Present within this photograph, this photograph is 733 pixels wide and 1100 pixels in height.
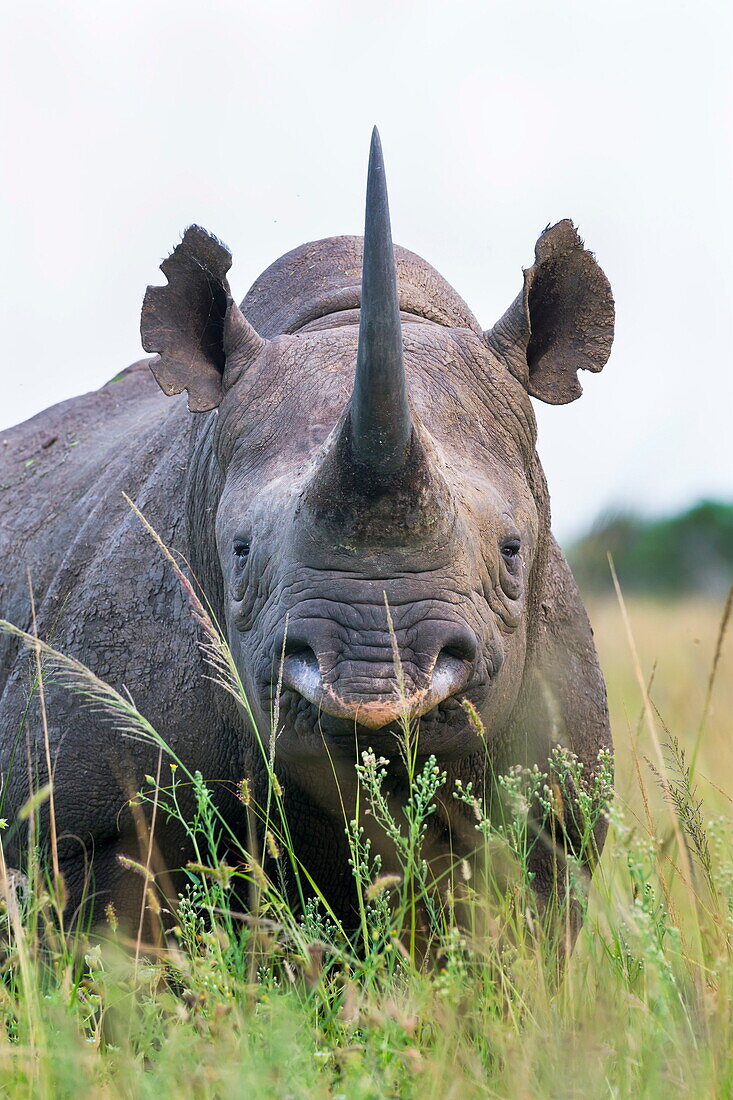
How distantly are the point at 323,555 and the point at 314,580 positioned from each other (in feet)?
0.22

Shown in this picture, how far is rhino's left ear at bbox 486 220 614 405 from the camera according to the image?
190 inches

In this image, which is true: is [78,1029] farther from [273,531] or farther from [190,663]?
[190,663]

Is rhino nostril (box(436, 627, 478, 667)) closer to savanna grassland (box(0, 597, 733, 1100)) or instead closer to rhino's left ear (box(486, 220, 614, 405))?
savanna grassland (box(0, 597, 733, 1100))

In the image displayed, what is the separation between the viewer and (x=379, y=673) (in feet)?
11.2

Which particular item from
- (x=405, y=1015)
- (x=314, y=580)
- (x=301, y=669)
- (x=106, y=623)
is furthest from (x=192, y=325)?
(x=405, y=1015)

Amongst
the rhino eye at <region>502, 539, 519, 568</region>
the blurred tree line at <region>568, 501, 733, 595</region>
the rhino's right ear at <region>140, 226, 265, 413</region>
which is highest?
the rhino's right ear at <region>140, 226, 265, 413</region>

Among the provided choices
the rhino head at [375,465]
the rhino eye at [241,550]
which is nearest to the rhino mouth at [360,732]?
the rhino head at [375,465]

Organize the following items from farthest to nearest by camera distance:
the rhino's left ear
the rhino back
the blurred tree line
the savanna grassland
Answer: the blurred tree line → the rhino's left ear → the rhino back → the savanna grassland

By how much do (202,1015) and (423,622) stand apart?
3.32 ft

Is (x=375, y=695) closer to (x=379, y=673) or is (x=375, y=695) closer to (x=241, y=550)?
(x=379, y=673)

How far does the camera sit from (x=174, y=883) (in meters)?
4.76

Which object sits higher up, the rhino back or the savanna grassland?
the rhino back

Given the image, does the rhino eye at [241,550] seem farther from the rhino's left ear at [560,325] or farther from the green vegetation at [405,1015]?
the rhino's left ear at [560,325]

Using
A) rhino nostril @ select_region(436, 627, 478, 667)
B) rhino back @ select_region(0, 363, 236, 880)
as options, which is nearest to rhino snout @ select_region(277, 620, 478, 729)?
rhino nostril @ select_region(436, 627, 478, 667)
